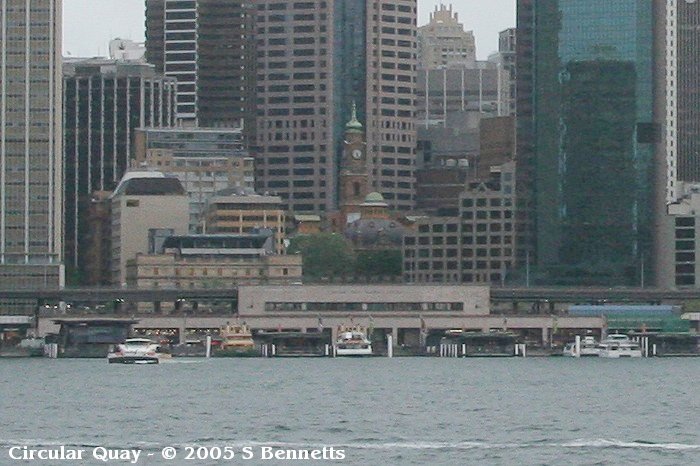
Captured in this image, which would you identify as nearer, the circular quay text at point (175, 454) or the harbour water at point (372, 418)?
the circular quay text at point (175, 454)

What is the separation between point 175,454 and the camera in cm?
11600

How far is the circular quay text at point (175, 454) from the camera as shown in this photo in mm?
113750

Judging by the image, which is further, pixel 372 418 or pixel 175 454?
pixel 372 418

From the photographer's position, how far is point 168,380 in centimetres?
19050

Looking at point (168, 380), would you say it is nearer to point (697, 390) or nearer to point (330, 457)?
point (697, 390)

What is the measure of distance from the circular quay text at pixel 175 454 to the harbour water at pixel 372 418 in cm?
44

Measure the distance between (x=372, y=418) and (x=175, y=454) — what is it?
2731 cm

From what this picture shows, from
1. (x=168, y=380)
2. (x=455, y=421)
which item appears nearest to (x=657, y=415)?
(x=455, y=421)

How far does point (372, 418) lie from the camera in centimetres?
14188

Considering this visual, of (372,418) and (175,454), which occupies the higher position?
(175,454)

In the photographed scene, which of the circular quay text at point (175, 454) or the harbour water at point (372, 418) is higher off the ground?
the circular quay text at point (175, 454)

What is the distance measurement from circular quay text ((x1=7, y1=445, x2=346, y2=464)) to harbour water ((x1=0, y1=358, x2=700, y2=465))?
438 millimetres

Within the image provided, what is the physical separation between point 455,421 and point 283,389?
37830 mm

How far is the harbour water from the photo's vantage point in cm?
12019
